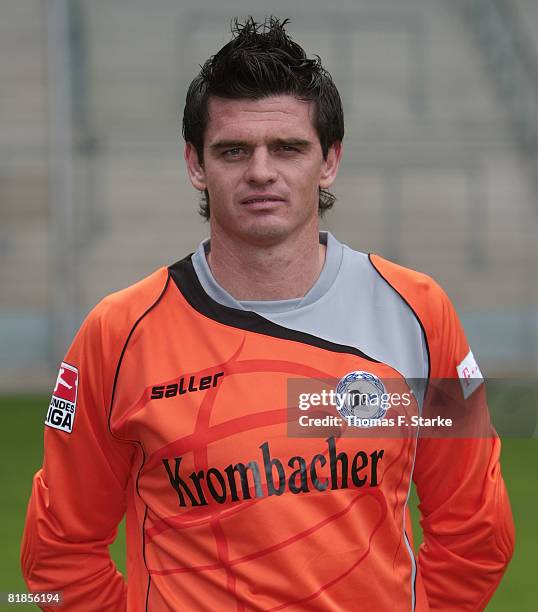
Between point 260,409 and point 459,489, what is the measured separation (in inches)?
18.4

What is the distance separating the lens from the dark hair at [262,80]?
6.18 feet

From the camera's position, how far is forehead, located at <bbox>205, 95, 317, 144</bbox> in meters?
1.86

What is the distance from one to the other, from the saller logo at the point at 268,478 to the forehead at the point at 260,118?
0.56 metres

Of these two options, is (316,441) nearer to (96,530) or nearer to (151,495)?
(151,495)

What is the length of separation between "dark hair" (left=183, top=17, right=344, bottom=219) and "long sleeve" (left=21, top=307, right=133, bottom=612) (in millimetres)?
439

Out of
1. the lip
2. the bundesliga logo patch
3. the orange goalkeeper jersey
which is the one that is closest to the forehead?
the lip

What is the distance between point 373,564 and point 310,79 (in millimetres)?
901

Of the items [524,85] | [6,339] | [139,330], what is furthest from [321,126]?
[524,85]

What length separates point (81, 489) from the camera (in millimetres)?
1999

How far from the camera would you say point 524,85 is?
39.0ft

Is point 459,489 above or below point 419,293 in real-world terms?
below

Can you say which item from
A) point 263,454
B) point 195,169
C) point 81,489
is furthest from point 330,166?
point 81,489

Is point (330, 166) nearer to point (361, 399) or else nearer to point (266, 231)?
point (266, 231)

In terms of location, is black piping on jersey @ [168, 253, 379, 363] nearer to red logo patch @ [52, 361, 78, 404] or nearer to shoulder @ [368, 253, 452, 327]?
shoulder @ [368, 253, 452, 327]
